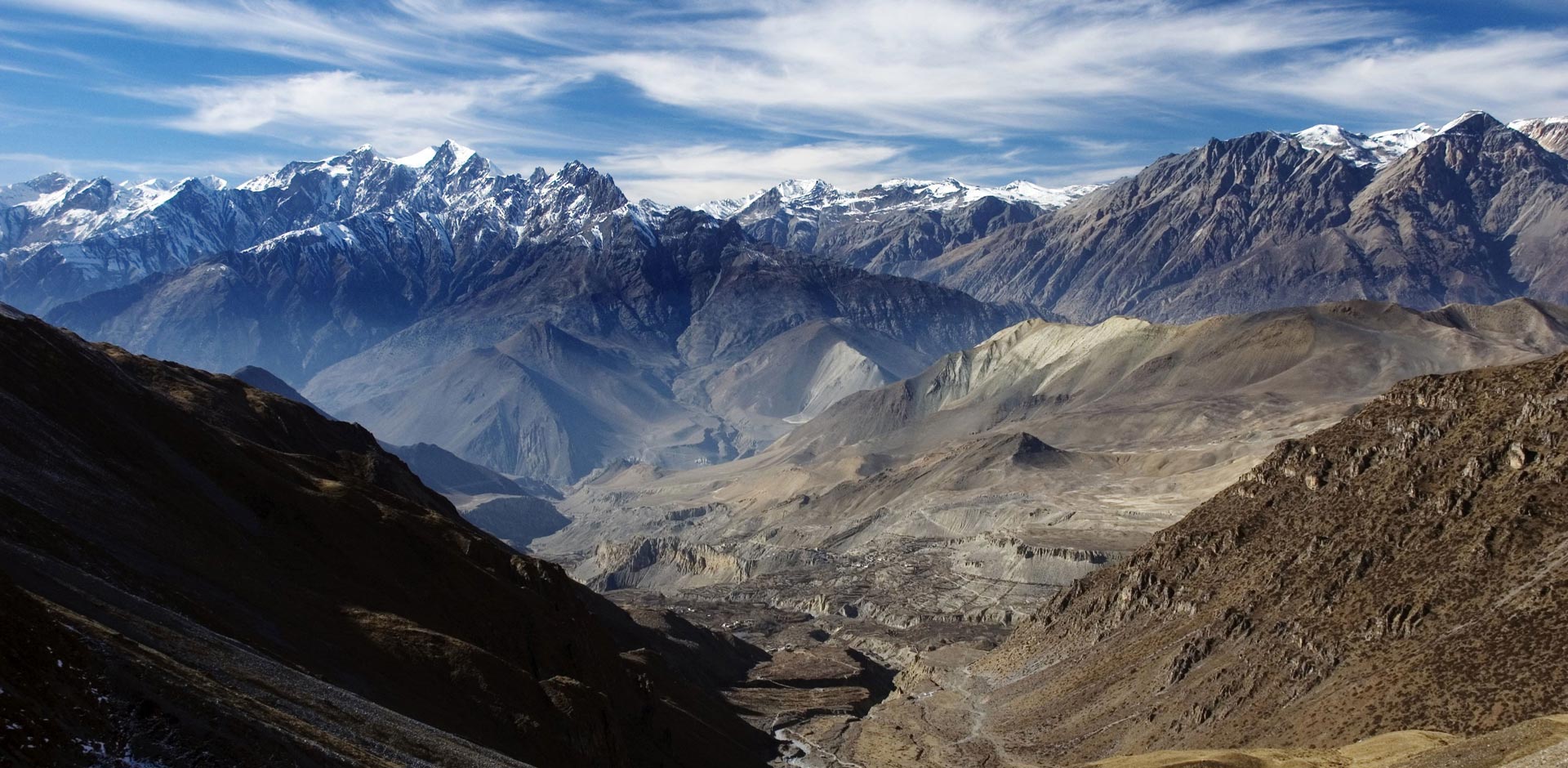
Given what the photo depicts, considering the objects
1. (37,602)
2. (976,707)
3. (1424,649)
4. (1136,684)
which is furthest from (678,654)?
(37,602)

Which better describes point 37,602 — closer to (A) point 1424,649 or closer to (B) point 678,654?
(A) point 1424,649

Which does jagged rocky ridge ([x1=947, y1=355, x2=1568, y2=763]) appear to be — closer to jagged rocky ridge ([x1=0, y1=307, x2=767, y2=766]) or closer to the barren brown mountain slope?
the barren brown mountain slope

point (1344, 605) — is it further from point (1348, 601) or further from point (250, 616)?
point (250, 616)

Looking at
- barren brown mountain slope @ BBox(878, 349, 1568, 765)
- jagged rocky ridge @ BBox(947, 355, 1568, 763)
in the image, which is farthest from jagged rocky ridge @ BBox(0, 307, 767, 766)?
jagged rocky ridge @ BBox(947, 355, 1568, 763)

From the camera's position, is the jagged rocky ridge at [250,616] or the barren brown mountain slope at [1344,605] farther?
the barren brown mountain slope at [1344,605]

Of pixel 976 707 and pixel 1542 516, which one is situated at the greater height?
pixel 1542 516

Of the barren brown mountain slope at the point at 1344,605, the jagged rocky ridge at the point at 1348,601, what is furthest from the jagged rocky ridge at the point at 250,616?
the jagged rocky ridge at the point at 1348,601

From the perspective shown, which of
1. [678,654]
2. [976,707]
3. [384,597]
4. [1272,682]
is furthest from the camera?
[678,654]

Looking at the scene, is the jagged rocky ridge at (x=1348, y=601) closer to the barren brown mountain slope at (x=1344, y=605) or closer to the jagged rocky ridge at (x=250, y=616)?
the barren brown mountain slope at (x=1344, y=605)
